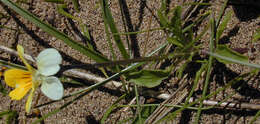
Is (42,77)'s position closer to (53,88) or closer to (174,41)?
(53,88)

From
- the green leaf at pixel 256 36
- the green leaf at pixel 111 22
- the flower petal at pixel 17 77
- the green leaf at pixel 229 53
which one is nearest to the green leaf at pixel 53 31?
the green leaf at pixel 111 22

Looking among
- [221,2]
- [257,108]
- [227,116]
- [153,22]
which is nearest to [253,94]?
[257,108]

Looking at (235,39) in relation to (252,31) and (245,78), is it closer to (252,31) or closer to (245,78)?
(252,31)

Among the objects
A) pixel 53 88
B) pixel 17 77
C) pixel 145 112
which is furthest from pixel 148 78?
pixel 17 77

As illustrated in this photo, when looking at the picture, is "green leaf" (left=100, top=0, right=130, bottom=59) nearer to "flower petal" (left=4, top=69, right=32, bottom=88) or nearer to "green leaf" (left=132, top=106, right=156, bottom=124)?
"green leaf" (left=132, top=106, right=156, bottom=124)

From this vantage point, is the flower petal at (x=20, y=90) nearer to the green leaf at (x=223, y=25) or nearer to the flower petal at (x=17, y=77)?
the flower petal at (x=17, y=77)
